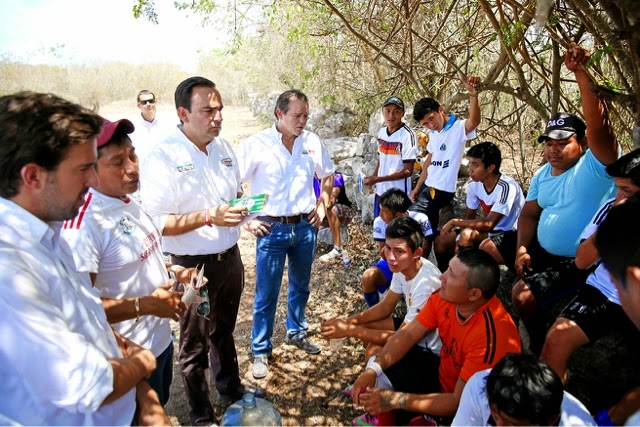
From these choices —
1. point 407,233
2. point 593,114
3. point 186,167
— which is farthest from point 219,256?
point 593,114

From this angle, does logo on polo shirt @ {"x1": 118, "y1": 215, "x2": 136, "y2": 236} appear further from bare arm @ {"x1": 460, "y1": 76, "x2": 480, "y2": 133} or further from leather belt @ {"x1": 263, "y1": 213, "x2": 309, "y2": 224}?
bare arm @ {"x1": 460, "y1": 76, "x2": 480, "y2": 133}

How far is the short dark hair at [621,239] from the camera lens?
1.11m

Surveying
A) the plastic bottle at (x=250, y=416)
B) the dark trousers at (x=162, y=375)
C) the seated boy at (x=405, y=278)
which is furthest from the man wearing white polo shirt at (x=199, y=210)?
the seated boy at (x=405, y=278)

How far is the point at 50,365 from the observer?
3.53 feet

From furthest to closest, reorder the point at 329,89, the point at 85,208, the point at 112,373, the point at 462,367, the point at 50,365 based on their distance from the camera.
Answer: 1. the point at 329,89
2. the point at 462,367
3. the point at 85,208
4. the point at 112,373
5. the point at 50,365

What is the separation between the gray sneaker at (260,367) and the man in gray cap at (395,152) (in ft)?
8.58

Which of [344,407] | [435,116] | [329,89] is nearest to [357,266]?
[435,116]

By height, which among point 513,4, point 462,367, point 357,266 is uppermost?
point 513,4

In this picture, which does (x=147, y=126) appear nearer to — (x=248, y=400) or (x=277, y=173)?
(x=277, y=173)

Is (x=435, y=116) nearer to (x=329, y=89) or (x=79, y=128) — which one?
(x=79, y=128)

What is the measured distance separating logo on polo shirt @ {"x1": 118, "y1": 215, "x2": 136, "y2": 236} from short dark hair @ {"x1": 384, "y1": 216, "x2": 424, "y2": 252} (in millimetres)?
1718

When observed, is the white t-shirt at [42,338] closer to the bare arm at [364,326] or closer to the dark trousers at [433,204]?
the bare arm at [364,326]

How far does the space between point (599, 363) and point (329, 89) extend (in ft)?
29.7

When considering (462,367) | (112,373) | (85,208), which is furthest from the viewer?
(462,367)
